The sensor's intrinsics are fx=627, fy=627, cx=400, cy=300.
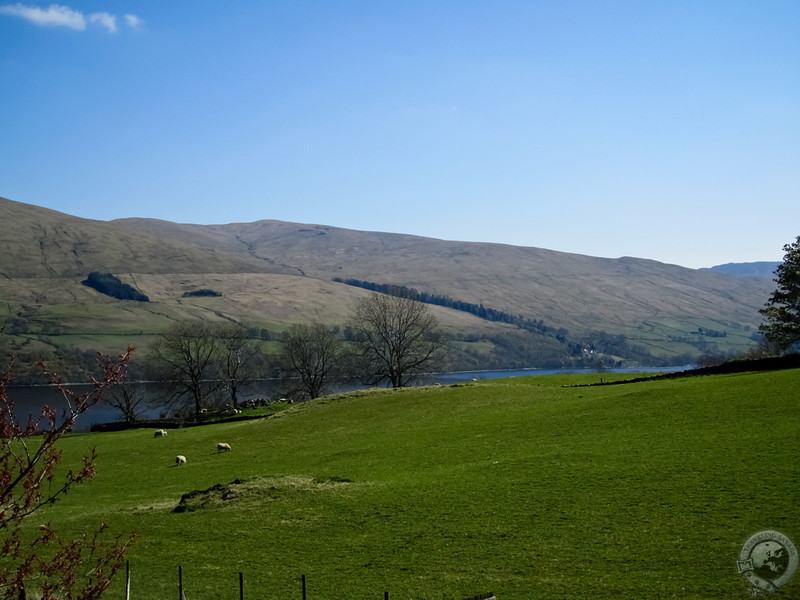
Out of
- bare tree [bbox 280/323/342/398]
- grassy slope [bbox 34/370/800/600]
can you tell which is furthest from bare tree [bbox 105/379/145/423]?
grassy slope [bbox 34/370/800/600]

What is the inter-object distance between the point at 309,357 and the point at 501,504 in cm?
8058

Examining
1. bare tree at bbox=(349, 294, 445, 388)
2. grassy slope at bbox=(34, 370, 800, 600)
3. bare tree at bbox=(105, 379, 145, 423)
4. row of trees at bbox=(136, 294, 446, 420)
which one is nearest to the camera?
grassy slope at bbox=(34, 370, 800, 600)

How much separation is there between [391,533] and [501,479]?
224 inches

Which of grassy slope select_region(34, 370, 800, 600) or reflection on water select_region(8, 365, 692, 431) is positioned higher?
grassy slope select_region(34, 370, 800, 600)

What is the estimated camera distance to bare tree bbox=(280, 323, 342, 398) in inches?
3871

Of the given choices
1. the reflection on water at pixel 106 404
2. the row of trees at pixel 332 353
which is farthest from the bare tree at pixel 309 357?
the reflection on water at pixel 106 404

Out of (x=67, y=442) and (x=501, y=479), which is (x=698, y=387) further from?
(x=67, y=442)

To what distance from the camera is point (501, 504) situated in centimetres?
2094

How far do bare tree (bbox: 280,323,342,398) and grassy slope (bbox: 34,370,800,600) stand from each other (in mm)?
57966

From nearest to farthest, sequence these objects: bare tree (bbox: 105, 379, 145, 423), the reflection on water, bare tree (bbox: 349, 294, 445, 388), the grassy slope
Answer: the grassy slope
bare tree (bbox: 105, 379, 145, 423)
bare tree (bbox: 349, 294, 445, 388)
the reflection on water

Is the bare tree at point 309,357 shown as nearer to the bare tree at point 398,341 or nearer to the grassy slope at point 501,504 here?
the bare tree at point 398,341

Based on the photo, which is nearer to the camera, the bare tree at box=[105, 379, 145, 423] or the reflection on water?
the bare tree at box=[105, 379, 145, 423]

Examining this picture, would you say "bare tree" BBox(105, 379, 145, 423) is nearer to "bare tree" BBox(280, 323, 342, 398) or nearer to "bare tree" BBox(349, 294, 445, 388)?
"bare tree" BBox(280, 323, 342, 398)

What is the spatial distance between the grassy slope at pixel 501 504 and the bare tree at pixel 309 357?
57966 millimetres
